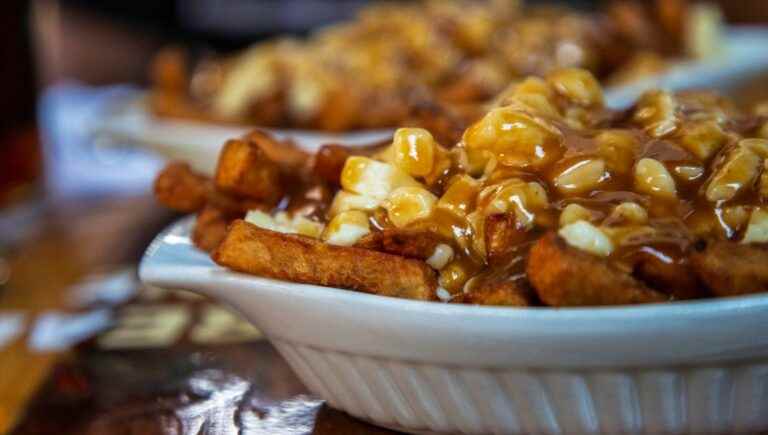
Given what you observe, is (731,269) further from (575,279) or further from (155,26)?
(155,26)

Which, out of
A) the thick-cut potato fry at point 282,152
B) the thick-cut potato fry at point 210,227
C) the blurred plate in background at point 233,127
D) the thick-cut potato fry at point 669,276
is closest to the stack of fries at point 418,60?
the blurred plate in background at point 233,127

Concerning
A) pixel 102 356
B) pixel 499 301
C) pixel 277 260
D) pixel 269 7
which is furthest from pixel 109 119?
pixel 269 7

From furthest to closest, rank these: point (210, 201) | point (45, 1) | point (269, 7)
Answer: point (269, 7) < point (45, 1) < point (210, 201)

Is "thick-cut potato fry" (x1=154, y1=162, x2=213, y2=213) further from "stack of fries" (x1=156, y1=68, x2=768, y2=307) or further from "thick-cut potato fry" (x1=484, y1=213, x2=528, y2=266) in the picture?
"thick-cut potato fry" (x1=484, y1=213, x2=528, y2=266)

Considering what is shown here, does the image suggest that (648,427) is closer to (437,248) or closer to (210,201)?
(437,248)

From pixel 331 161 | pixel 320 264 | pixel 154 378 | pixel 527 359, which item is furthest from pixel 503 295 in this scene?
pixel 154 378

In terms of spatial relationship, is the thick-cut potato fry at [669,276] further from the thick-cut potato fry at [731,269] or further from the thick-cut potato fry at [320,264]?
the thick-cut potato fry at [320,264]

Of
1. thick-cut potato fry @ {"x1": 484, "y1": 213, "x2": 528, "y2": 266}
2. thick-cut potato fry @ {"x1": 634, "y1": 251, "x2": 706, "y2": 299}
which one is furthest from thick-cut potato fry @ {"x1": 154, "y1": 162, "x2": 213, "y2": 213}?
thick-cut potato fry @ {"x1": 634, "y1": 251, "x2": 706, "y2": 299}
